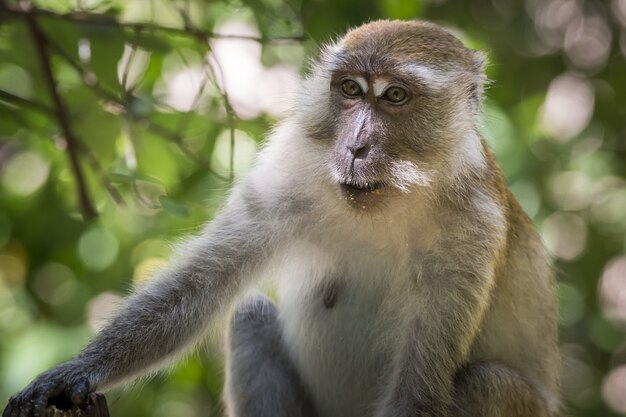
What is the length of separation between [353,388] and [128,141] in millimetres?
1958

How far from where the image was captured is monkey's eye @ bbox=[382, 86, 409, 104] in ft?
16.6

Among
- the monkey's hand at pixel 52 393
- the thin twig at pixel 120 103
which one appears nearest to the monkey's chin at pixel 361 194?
the thin twig at pixel 120 103

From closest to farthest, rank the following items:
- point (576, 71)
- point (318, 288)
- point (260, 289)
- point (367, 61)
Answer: point (367, 61) < point (318, 288) < point (260, 289) < point (576, 71)

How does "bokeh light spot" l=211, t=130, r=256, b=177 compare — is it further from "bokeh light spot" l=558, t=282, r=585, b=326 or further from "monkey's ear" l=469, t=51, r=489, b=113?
"bokeh light spot" l=558, t=282, r=585, b=326

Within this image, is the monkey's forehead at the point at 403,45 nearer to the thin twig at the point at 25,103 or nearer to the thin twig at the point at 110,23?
the thin twig at the point at 110,23

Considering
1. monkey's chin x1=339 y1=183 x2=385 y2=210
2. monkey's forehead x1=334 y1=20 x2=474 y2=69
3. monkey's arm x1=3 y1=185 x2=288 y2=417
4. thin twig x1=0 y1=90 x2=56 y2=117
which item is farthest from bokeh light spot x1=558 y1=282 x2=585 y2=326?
thin twig x1=0 y1=90 x2=56 y2=117

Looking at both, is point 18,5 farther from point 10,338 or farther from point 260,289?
point 10,338

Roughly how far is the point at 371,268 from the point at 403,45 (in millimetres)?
1170

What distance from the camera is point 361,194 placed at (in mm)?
4805

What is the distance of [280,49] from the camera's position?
7852mm

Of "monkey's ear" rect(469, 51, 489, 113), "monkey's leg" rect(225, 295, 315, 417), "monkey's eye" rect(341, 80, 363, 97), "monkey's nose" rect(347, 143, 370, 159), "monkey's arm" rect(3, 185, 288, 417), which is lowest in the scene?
"monkey's leg" rect(225, 295, 315, 417)

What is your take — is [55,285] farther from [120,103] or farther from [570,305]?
[570,305]

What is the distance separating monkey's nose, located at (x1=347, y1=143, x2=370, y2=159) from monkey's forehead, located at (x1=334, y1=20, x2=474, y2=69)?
550 millimetres

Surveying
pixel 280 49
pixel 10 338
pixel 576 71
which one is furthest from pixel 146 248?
pixel 576 71
